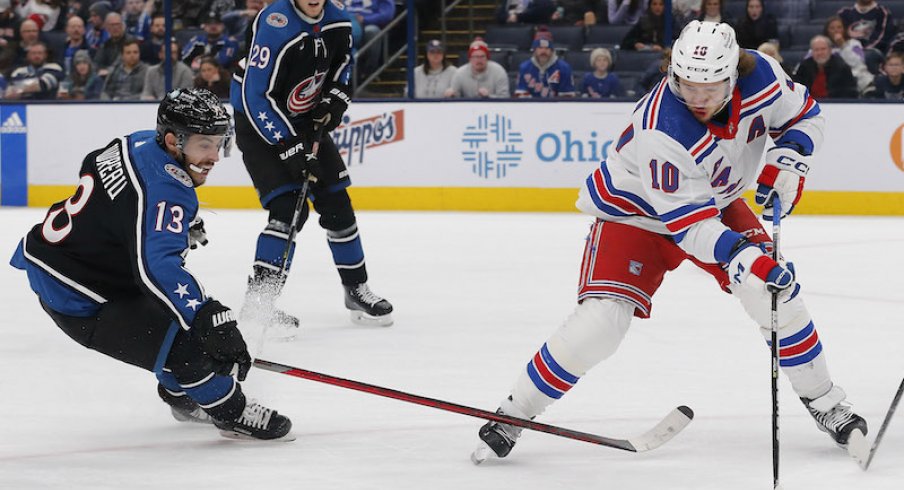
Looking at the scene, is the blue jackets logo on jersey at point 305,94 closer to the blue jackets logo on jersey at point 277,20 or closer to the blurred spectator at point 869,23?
the blue jackets logo on jersey at point 277,20

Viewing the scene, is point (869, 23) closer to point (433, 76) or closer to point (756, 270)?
point (433, 76)

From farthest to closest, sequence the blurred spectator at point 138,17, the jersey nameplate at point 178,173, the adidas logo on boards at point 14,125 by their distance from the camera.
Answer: the blurred spectator at point 138,17
the adidas logo on boards at point 14,125
the jersey nameplate at point 178,173

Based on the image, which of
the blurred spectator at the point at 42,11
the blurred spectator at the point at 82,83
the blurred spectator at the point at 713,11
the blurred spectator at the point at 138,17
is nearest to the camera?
the blurred spectator at the point at 713,11

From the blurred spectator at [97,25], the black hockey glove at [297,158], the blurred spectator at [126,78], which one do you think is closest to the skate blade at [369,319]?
the black hockey glove at [297,158]

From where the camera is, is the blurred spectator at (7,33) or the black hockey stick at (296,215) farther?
the blurred spectator at (7,33)

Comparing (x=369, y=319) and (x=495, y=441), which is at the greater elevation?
(x=495, y=441)

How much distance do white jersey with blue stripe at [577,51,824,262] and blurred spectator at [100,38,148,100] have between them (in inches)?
253

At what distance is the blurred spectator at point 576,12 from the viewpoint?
852 cm

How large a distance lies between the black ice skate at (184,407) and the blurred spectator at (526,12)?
6050mm

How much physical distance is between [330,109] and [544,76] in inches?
160

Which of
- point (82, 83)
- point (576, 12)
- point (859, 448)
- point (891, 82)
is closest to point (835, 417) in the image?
point (859, 448)

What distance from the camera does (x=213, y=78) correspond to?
883 cm

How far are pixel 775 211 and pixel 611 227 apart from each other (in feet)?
1.17

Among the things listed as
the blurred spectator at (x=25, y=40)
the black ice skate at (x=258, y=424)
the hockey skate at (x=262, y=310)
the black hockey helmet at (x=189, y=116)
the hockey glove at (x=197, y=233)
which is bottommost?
the blurred spectator at (x=25, y=40)
